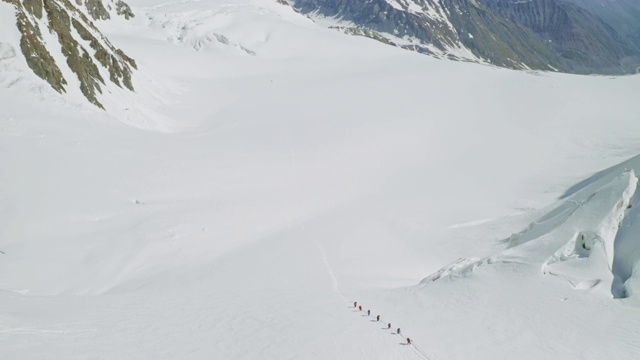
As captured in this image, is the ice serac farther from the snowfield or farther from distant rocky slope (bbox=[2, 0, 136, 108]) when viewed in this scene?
distant rocky slope (bbox=[2, 0, 136, 108])

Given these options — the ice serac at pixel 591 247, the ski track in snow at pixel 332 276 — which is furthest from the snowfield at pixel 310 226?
the ski track in snow at pixel 332 276

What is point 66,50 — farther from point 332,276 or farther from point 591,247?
point 591,247

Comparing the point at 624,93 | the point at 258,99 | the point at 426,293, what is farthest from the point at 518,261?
the point at 624,93

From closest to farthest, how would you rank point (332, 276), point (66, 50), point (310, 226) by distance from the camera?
1. point (332, 276)
2. point (310, 226)
3. point (66, 50)

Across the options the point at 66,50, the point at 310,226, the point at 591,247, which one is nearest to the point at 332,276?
the point at 310,226

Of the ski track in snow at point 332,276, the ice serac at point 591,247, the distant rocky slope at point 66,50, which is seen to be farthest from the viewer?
the distant rocky slope at point 66,50

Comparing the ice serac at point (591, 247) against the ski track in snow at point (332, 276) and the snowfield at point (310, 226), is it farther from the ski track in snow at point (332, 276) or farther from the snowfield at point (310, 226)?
the ski track in snow at point (332, 276)
